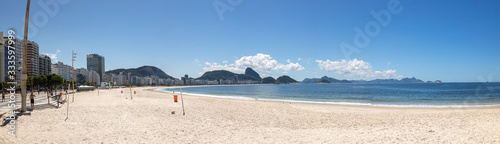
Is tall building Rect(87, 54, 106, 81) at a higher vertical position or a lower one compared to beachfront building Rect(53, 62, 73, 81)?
higher

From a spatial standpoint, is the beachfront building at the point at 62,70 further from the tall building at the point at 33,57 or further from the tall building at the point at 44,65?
the tall building at the point at 33,57

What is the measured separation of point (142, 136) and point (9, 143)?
2766mm

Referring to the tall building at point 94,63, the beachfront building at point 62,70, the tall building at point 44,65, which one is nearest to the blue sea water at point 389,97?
the tall building at point 44,65

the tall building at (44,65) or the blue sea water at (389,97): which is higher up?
the tall building at (44,65)

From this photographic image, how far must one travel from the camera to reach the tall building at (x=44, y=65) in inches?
3441

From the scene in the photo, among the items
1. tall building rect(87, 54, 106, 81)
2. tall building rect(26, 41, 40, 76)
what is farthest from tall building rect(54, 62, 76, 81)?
tall building rect(87, 54, 106, 81)

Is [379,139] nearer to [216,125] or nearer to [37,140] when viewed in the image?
[216,125]

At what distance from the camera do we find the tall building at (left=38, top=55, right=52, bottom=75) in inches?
3441

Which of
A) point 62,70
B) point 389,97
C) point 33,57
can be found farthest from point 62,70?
point 389,97

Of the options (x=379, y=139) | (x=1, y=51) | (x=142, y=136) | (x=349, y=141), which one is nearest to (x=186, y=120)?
(x=142, y=136)

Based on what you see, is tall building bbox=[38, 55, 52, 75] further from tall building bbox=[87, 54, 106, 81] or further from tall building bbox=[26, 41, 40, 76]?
tall building bbox=[87, 54, 106, 81]

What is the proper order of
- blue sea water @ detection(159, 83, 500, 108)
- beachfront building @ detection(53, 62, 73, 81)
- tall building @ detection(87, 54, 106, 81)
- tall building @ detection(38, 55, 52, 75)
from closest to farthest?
blue sea water @ detection(159, 83, 500, 108) < tall building @ detection(38, 55, 52, 75) < beachfront building @ detection(53, 62, 73, 81) < tall building @ detection(87, 54, 106, 81)

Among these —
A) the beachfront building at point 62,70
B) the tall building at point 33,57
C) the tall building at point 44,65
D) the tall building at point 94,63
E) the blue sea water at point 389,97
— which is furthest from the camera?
the tall building at point 94,63

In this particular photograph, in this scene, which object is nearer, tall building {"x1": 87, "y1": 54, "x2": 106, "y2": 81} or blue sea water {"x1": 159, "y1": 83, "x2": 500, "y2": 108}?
blue sea water {"x1": 159, "y1": 83, "x2": 500, "y2": 108}
